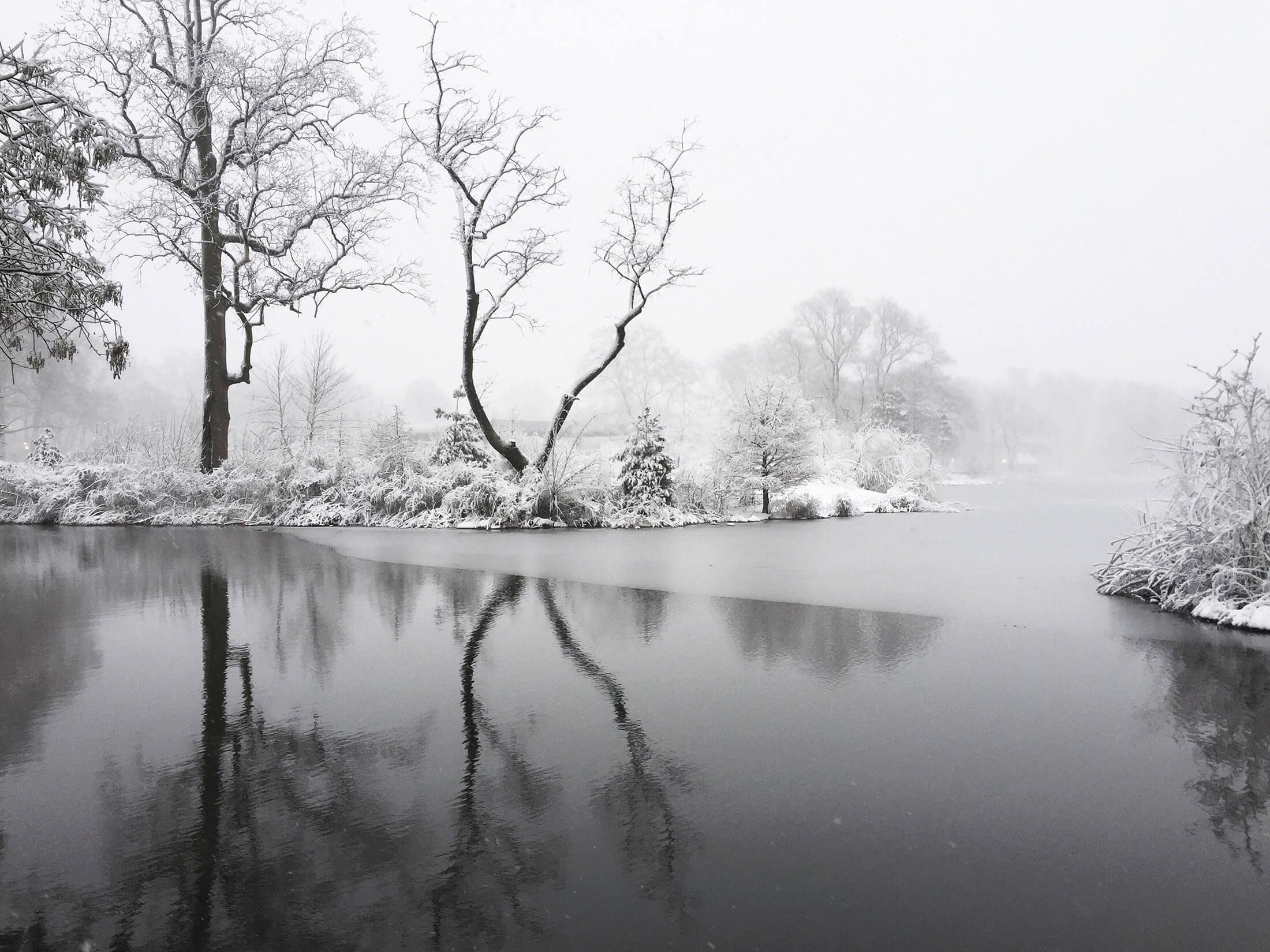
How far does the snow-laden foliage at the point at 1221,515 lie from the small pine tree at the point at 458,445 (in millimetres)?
13732

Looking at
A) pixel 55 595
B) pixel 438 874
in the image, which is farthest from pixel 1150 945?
pixel 55 595

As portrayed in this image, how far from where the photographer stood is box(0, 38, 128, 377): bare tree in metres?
7.22

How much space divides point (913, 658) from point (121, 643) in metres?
5.80

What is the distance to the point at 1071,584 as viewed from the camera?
8047 millimetres

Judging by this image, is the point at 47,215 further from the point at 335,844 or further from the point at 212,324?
the point at 212,324

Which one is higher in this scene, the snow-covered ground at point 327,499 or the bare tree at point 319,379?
the bare tree at point 319,379

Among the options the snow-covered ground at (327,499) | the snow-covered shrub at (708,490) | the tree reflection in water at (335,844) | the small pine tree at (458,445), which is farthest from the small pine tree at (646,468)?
the tree reflection in water at (335,844)

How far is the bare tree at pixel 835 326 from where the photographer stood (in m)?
46.0

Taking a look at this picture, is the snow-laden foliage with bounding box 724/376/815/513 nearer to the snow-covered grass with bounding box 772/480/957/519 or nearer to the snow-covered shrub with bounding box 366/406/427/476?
the snow-covered grass with bounding box 772/480/957/519

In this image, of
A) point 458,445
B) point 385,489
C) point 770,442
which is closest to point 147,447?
point 385,489

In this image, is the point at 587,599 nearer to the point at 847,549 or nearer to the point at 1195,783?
the point at 1195,783

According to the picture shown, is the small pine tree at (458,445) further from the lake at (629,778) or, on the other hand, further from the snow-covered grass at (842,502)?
the lake at (629,778)

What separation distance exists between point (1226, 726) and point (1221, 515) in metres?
3.48

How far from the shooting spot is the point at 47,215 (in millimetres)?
7641
